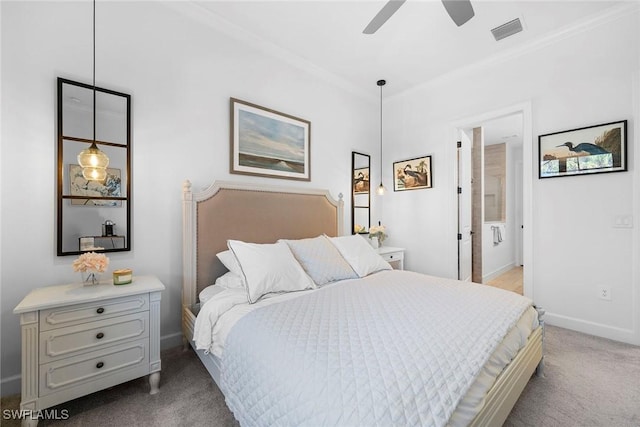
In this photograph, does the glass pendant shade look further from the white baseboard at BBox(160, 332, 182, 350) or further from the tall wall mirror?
the tall wall mirror

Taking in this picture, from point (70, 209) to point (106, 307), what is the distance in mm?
805

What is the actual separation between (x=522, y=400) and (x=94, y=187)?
3201 mm

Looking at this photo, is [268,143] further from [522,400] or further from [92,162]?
[522,400]

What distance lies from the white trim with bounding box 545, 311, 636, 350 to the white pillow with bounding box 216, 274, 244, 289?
3107 millimetres

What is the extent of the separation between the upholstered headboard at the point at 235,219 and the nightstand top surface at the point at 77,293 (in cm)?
43

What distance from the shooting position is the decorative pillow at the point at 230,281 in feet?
6.86

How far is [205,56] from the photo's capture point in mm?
2504

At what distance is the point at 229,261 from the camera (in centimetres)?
225

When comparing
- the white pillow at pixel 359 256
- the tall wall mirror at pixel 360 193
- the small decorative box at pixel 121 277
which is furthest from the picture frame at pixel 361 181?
the small decorative box at pixel 121 277

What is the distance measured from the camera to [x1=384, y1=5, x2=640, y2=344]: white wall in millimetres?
2371

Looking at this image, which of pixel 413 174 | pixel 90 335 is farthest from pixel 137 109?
pixel 413 174

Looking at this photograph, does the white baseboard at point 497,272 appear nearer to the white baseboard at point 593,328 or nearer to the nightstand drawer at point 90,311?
the white baseboard at point 593,328

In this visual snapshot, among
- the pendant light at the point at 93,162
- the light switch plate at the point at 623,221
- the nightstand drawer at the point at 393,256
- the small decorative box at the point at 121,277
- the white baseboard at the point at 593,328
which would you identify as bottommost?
the white baseboard at the point at 593,328

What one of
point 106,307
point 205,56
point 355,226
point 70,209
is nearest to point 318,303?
point 106,307
